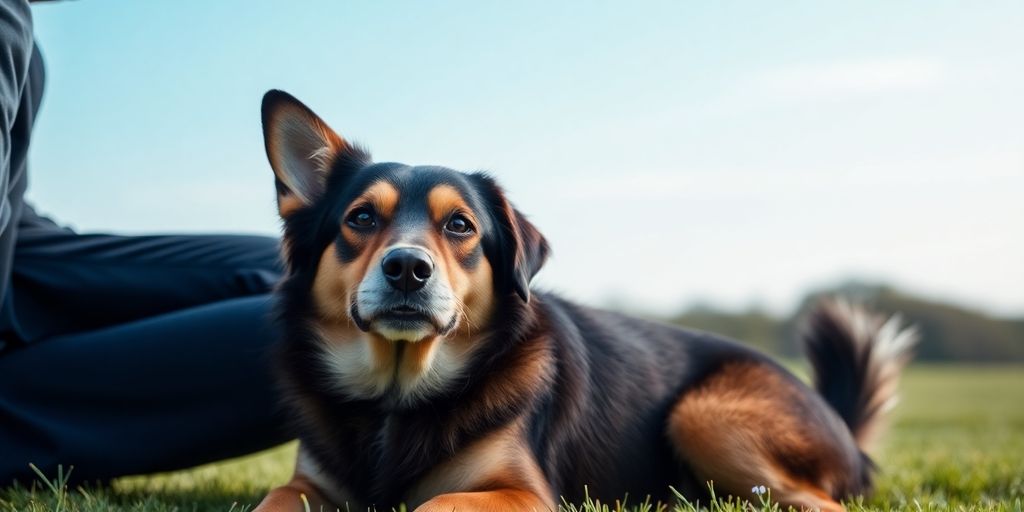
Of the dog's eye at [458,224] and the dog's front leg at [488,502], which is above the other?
the dog's eye at [458,224]

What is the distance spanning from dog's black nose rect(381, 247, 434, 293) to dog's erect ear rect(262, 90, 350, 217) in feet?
2.32

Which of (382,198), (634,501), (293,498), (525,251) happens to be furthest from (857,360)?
(293,498)

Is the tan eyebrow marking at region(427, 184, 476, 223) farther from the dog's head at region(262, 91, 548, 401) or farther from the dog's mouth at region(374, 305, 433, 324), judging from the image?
the dog's mouth at region(374, 305, 433, 324)

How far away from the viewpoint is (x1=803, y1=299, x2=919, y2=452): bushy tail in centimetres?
420

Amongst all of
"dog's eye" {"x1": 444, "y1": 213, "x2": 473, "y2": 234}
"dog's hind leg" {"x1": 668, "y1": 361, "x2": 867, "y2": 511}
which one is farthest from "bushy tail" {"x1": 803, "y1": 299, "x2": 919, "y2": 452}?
"dog's eye" {"x1": 444, "y1": 213, "x2": 473, "y2": 234}

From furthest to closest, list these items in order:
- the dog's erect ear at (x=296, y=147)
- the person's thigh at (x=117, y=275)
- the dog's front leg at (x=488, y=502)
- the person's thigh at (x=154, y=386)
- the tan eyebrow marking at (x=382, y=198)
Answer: the person's thigh at (x=117, y=275)
the person's thigh at (x=154, y=386)
the dog's erect ear at (x=296, y=147)
the tan eyebrow marking at (x=382, y=198)
the dog's front leg at (x=488, y=502)

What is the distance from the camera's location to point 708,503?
11.2ft

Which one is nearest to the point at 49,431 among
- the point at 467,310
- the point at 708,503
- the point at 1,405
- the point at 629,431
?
the point at 1,405

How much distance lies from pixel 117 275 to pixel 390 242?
1.76m

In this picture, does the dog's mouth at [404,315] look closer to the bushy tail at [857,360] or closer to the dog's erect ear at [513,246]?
the dog's erect ear at [513,246]

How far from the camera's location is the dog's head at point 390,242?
2770 millimetres

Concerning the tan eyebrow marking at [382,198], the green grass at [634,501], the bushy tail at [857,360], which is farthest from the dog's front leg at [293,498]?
the bushy tail at [857,360]

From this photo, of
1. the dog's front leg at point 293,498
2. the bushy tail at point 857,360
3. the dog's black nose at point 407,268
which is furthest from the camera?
the bushy tail at point 857,360

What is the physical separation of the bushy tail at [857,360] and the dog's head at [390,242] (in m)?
1.70
